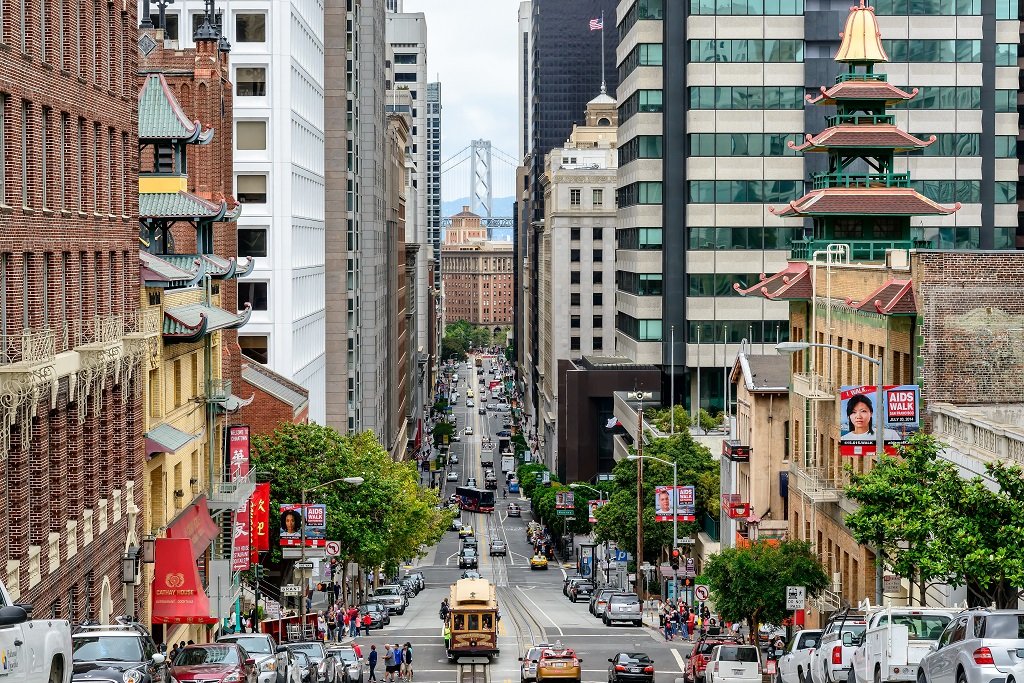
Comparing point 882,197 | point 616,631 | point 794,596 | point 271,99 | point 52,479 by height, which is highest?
point 271,99

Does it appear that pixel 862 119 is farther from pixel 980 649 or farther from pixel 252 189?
pixel 980 649

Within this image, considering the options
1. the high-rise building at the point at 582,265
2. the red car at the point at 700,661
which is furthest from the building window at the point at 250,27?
the high-rise building at the point at 582,265

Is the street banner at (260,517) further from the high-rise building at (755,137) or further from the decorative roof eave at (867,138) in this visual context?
the high-rise building at (755,137)

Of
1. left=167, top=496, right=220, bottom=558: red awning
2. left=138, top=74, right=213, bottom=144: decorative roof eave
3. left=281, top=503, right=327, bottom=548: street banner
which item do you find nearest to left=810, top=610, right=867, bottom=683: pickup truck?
left=167, top=496, right=220, bottom=558: red awning

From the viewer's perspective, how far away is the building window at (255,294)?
9538 centimetres

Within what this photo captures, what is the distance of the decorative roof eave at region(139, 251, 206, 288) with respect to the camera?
5153 centimetres

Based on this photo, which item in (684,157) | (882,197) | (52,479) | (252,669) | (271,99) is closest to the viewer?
(252,669)

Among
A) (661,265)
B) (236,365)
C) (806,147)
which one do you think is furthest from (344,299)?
(806,147)

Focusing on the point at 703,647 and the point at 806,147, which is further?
the point at 806,147

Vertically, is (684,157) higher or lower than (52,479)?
higher

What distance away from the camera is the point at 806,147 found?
66.8 m

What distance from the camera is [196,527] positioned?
57.7m

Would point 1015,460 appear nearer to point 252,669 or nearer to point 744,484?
point 252,669

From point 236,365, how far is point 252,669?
40.4 m
